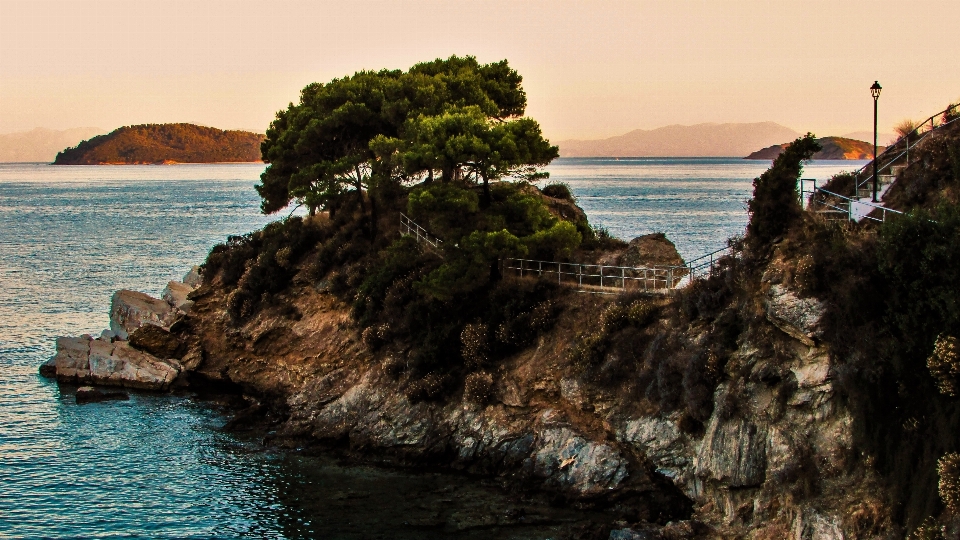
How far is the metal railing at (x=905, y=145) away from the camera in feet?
118

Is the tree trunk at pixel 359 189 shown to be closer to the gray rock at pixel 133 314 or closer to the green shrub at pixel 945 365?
the gray rock at pixel 133 314

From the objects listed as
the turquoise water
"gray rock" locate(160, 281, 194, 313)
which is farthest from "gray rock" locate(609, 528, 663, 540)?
the turquoise water

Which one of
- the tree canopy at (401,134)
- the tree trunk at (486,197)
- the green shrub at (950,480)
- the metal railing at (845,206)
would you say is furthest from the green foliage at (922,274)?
the tree trunk at (486,197)

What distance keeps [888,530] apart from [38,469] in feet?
104

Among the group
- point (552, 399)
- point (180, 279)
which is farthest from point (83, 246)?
point (552, 399)

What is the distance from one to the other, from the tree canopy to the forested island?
188 millimetres

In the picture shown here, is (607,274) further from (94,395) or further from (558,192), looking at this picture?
(94,395)

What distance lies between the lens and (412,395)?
41.0m

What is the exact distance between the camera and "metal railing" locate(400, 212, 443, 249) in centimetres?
4947

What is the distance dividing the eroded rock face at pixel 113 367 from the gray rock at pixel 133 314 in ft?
13.1

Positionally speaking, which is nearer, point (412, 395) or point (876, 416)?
point (876, 416)

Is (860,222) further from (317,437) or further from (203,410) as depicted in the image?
(203,410)

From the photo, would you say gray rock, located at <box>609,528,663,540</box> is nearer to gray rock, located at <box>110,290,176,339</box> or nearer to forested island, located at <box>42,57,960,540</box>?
forested island, located at <box>42,57,960,540</box>

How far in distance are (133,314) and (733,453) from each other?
3984 cm
